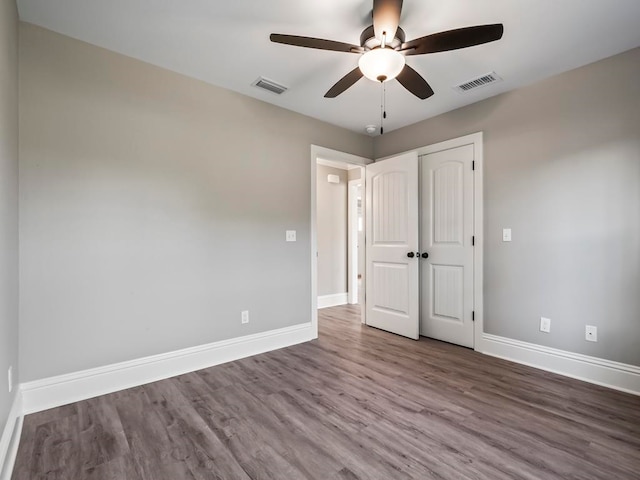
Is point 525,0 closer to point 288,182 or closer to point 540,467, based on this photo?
point 288,182

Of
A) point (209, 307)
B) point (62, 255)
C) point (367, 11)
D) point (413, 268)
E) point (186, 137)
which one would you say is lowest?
point (209, 307)

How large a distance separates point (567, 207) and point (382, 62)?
206 cm

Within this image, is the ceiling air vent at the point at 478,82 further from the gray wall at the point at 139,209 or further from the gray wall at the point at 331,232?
the gray wall at the point at 331,232

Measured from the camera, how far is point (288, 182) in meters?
3.38

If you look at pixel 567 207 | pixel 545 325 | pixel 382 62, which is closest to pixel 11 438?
pixel 382 62

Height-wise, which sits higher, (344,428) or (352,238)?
(352,238)

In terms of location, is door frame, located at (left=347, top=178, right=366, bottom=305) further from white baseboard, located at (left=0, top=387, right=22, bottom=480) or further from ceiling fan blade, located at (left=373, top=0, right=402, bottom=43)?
white baseboard, located at (left=0, top=387, right=22, bottom=480)

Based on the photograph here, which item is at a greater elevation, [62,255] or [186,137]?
[186,137]

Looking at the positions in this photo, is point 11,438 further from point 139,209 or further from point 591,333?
point 591,333

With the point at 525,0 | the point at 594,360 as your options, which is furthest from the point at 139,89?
the point at 594,360

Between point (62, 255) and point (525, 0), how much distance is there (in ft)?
11.1

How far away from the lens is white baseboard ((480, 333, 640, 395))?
7.49 feet

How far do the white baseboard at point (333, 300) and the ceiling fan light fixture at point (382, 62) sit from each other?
12.7 feet

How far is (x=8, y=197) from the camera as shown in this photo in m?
1.68
